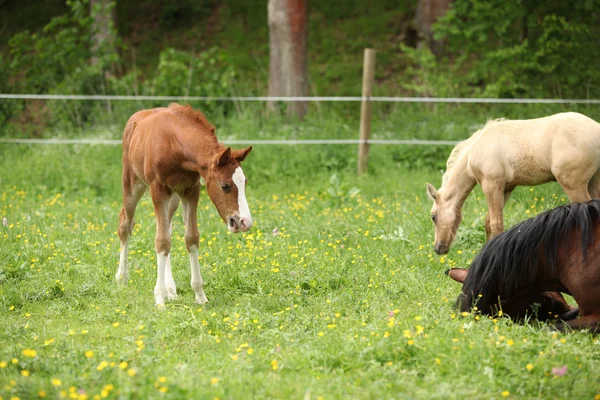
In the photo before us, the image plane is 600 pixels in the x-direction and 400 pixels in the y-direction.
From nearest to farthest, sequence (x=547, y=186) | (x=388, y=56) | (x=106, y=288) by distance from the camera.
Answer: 1. (x=106, y=288)
2. (x=547, y=186)
3. (x=388, y=56)

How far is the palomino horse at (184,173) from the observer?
225 inches

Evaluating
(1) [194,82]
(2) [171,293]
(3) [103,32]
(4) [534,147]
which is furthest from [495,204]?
(3) [103,32]

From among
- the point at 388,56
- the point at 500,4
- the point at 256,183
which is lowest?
the point at 256,183

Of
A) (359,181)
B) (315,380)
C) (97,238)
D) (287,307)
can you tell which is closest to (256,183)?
(359,181)

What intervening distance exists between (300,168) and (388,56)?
25.4 feet

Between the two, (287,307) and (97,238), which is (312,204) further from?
(287,307)

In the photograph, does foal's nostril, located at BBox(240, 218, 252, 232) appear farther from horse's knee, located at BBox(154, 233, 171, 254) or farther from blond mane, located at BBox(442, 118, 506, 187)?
blond mane, located at BBox(442, 118, 506, 187)

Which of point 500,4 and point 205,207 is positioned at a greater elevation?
point 500,4

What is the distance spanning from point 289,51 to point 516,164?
7315 mm

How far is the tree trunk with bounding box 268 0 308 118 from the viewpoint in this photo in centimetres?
1346

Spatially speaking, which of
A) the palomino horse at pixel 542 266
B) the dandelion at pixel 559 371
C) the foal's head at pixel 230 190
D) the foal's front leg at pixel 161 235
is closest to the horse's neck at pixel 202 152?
the foal's head at pixel 230 190

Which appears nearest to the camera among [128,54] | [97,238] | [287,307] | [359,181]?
[287,307]

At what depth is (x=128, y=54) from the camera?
19.9 meters

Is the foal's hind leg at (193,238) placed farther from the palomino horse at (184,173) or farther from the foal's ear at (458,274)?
the foal's ear at (458,274)
